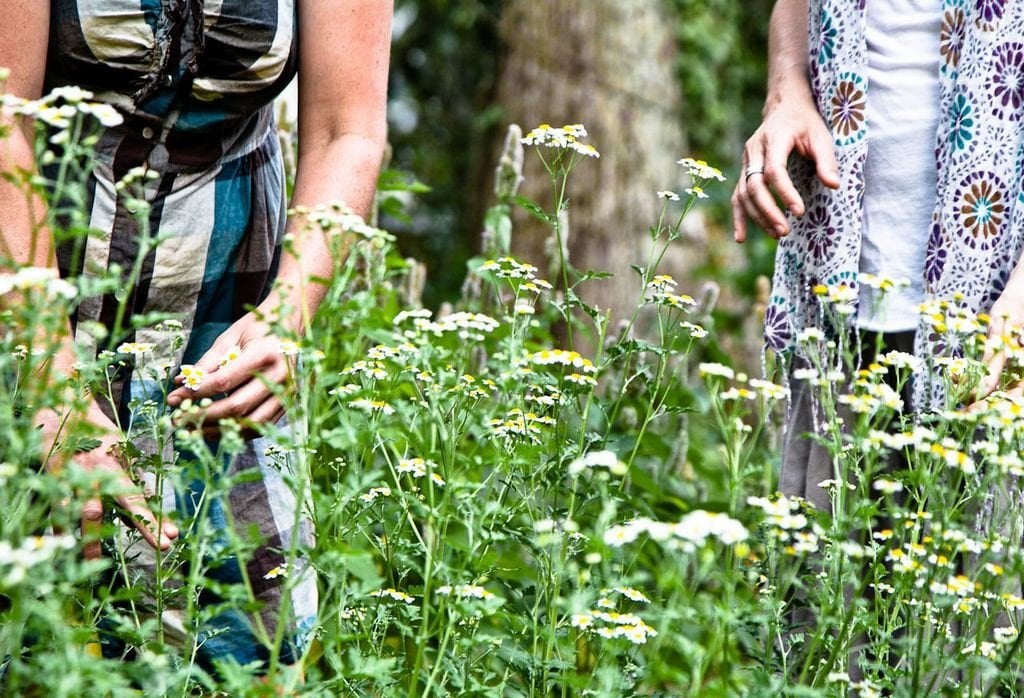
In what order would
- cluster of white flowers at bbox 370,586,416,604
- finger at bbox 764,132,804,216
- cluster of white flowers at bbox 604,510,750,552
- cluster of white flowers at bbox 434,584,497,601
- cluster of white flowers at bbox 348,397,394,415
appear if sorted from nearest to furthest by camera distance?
1. cluster of white flowers at bbox 604,510,750,552
2. cluster of white flowers at bbox 434,584,497,601
3. cluster of white flowers at bbox 348,397,394,415
4. cluster of white flowers at bbox 370,586,416,604
5. finger at bbox 764,132,804,216

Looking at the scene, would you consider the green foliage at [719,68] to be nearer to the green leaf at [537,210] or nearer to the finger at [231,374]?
the green leaf at [537,210]

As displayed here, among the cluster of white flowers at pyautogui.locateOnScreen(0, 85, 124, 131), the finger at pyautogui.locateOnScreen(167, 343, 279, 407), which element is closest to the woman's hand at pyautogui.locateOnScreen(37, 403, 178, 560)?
the finger at pyautogui.locateOnScreen(167, 343, 279, 407)

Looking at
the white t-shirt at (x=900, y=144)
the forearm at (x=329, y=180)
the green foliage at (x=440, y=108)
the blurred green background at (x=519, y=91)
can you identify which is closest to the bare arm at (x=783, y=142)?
the white t-shirt at (x=900, y=144)

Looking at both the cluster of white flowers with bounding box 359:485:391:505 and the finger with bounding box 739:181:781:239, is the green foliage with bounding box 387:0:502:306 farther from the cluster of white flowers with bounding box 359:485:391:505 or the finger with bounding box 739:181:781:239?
the cluster of white flowers with bounding box 359:485:391:505

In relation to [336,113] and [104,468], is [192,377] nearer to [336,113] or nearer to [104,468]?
[104,468]

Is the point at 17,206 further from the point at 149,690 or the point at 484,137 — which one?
the point at 484,137

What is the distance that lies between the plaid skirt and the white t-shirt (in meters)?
1.05

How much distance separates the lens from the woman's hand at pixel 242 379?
1693 mm

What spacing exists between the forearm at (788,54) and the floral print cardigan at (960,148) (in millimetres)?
82

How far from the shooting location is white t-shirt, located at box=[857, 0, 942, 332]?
2.08m

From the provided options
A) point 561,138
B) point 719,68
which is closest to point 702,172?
point 561,138

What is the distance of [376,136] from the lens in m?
2.01

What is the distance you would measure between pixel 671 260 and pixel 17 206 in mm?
5345

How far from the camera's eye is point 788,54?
7.49 ft
